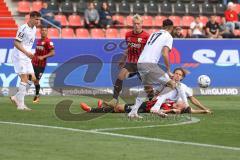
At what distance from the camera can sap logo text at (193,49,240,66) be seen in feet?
82.6

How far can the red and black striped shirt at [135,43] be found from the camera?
16.2 m

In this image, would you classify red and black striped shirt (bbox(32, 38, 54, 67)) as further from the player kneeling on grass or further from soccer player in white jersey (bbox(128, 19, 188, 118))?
A: soccer player in white jersey (bbox(128, 19, 188, 118))

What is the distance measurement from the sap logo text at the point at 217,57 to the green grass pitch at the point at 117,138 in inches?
382

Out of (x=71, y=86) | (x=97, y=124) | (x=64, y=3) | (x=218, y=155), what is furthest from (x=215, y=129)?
(x=64, y=3)

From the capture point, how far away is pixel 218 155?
936 centimetres

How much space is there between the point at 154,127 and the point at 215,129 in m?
1.06

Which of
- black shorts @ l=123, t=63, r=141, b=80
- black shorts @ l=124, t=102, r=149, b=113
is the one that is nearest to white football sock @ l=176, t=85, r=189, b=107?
black shorts @ l=124, t=102, r=149, b=113

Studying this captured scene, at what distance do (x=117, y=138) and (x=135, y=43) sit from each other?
5545 millimetres

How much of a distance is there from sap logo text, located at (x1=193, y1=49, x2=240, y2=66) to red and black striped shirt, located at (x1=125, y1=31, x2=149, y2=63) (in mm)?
8897

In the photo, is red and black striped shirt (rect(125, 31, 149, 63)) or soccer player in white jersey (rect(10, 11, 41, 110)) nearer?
red and black striped shirt (rect(125, 31, 149, 63))

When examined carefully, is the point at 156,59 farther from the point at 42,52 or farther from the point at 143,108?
the point at 42,52

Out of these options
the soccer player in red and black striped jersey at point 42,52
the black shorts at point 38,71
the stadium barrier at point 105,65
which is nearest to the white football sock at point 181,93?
the soccer player in red and black striped jersey at point 42,52

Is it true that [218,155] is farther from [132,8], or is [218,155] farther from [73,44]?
[132,8]

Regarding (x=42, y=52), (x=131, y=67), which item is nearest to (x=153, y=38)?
A: (x=131, y=67)
